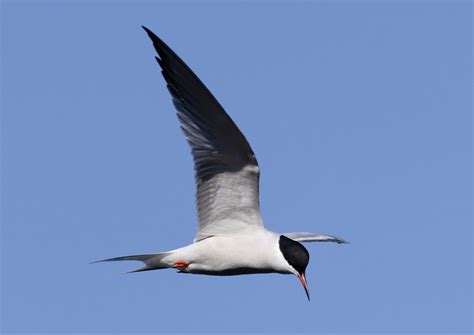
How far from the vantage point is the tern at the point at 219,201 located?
868 centimetres

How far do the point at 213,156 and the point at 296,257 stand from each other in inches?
48.5

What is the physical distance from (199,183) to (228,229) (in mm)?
574

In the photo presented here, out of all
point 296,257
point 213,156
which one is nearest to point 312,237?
point 296,257

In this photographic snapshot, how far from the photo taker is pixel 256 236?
9219 mm

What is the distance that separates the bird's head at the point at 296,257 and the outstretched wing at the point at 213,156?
1.49 feet

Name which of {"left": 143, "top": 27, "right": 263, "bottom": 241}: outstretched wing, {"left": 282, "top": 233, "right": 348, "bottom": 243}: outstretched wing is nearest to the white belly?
{"left": 143, "top": 27, "right": 263, "bottom": 241}: outstretched wing

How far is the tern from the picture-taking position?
8680 mm

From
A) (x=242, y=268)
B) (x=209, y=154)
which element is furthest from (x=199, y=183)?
(x=242, y=268)

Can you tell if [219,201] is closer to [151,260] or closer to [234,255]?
[234,255]

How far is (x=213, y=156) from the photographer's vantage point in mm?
8945

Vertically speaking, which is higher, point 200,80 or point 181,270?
point 200,80

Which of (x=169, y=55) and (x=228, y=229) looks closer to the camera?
(x=169, y=55)

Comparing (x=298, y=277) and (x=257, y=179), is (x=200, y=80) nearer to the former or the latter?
(x=257, y=179)

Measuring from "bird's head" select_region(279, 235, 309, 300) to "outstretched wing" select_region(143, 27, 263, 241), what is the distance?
1.49 feet
